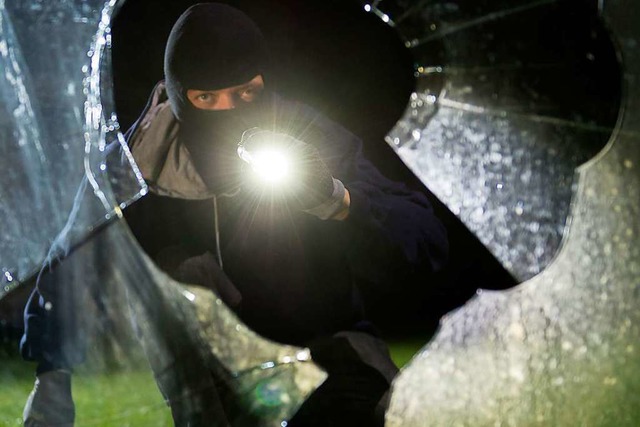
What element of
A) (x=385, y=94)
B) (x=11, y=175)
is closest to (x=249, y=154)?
(x=385, y=94)

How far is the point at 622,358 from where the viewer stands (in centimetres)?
201

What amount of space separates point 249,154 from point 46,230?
0.58m

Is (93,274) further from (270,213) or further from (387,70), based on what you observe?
(387,70)

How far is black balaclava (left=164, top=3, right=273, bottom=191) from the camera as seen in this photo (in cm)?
180

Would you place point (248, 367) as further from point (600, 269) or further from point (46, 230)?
point (600, 269)

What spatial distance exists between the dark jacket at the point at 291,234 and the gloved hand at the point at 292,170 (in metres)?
0.03

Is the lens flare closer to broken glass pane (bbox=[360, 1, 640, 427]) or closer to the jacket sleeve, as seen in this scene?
the jacket sleeve

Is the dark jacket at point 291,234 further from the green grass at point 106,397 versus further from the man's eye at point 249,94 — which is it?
the green grass at point 106,397

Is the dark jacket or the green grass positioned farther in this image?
the green grass

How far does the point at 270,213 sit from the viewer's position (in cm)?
191

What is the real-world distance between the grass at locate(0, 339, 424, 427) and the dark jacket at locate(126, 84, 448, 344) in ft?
0.83

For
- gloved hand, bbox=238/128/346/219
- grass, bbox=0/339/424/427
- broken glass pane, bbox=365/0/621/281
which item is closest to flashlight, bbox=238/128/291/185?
gloved hand, bbox=238/128/346/219

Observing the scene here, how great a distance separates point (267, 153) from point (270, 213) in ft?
0.49

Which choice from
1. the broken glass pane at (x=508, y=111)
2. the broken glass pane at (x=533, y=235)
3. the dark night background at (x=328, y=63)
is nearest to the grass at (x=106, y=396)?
the broken glass pane at (x=533, y=235)
